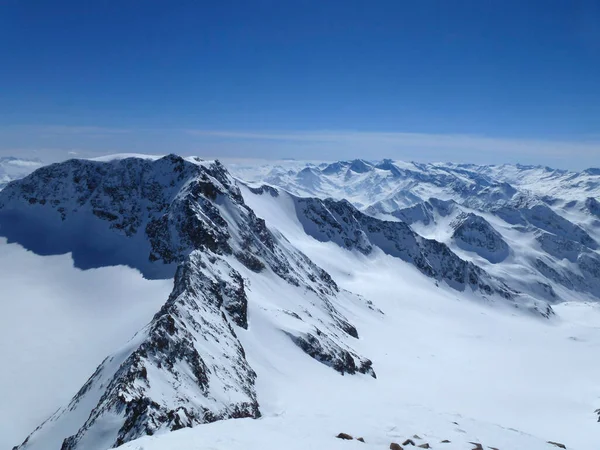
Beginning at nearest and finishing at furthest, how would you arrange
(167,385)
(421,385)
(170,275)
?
1. (167,385)
2. (421,385)
3. (170,275)

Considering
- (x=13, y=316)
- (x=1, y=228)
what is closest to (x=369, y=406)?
(x=13, y=316)

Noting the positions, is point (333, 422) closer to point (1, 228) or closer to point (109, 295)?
point (109, 295)

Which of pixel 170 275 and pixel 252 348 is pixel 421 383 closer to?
pixel 252 348

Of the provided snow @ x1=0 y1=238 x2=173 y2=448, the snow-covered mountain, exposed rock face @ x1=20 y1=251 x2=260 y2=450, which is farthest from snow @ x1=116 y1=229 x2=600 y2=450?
snow @ x1=0 y1=238 x2=173 y2=448

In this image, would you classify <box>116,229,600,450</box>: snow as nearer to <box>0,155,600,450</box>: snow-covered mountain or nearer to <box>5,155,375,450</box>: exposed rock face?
<box>0,155,600,450</box>: snow-covered mountain

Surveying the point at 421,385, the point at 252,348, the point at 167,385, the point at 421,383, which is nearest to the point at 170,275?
the point at 252,348

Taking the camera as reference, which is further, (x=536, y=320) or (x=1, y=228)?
(x=536, y=320)

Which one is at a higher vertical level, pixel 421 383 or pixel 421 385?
pixel 421 385

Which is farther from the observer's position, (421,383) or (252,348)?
(421,383)
